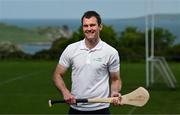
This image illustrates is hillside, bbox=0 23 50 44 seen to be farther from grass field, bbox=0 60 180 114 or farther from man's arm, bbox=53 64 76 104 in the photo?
man's arm, bbox=53 64 76 104

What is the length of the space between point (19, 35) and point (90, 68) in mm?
25406

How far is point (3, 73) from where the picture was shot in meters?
21.4

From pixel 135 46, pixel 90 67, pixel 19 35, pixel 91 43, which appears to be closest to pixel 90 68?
pixel 90 67

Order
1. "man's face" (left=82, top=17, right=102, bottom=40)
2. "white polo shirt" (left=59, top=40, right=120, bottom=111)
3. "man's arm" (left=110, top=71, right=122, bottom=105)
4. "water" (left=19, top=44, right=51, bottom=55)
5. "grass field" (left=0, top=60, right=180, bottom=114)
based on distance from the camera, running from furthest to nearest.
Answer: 1. "water" (left=19, top=44, right=51, bottom=55)
2. "grass field" (left=0, top=60, right=180, bottom=114)
3. "man's arm" (left=110, top=71, right=122, bottom=105)
4. "white polo shirt" (left=59, top=40, right=120, bottom=111)
5. "man's face" (left=82, top=17, right=102, bottom=40)

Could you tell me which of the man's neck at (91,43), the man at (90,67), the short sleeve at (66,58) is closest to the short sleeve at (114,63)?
the man at (90,67)

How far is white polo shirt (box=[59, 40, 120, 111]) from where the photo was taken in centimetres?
484

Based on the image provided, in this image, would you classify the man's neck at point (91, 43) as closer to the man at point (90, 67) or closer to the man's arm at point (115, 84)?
the man at point (90, 67)

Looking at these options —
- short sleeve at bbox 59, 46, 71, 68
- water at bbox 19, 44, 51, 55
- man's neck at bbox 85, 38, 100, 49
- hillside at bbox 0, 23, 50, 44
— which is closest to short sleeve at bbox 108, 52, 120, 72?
man's neck at bbox 85, 38, 100, 49

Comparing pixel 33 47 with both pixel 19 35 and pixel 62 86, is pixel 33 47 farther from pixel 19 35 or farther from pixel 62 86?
pixel 62 86

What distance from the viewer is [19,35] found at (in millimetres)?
29969

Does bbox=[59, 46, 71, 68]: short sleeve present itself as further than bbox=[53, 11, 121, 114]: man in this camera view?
Yes

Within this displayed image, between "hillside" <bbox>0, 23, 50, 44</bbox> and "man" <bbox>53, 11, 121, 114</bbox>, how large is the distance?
2402 cm

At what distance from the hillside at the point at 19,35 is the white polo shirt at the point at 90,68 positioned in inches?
946

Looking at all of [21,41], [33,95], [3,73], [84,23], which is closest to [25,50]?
[21,41]
